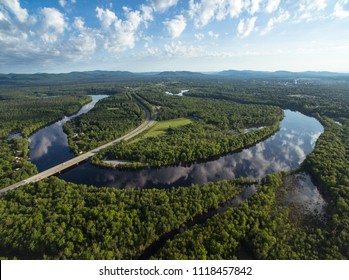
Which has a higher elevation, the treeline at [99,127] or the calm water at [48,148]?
the treeline at [99,127]

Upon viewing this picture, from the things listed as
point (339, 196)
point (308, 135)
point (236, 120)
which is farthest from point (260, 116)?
point (339, 196)

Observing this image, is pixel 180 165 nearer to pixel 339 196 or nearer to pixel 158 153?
pixel 158 153

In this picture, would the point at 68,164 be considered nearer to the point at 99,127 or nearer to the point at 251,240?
the point at 99,127

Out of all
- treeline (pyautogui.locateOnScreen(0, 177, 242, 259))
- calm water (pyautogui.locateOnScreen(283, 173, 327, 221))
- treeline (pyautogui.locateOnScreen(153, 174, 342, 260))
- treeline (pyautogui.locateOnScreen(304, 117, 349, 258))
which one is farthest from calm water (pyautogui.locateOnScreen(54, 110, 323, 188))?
treeline (pyautogui.locateOnScreen(153, 174, 342, 260))

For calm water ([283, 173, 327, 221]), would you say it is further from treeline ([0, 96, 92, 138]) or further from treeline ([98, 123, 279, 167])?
treeline ([0, 96, 92, 138])

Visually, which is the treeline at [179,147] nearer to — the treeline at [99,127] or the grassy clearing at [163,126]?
the grassy clearing at [163,126]

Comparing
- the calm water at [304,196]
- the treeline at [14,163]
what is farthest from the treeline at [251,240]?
the treeline at [14,163]

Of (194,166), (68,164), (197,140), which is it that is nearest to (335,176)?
(194,166)
